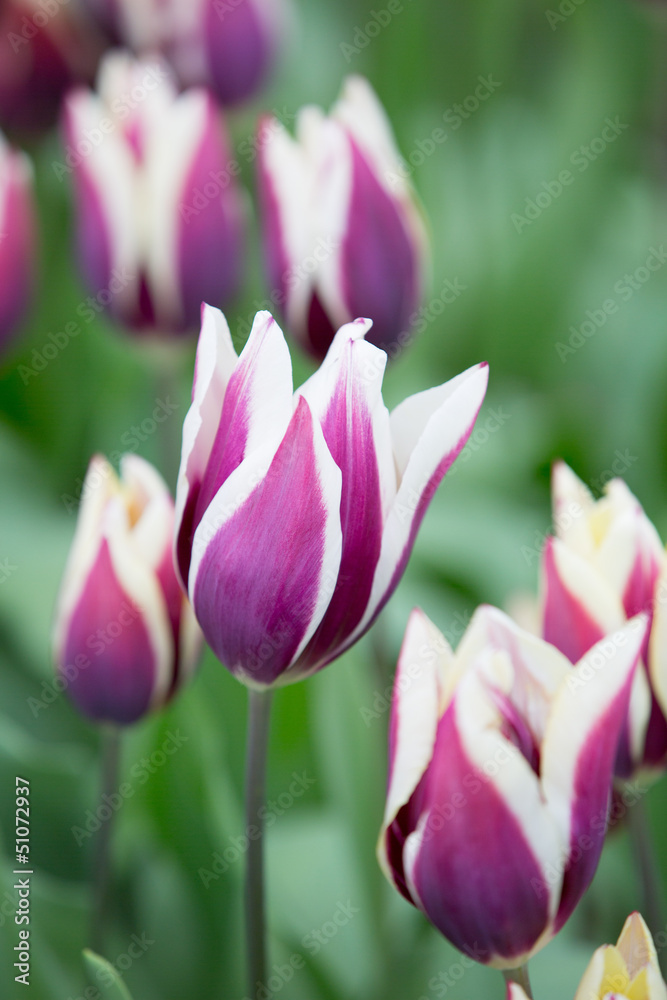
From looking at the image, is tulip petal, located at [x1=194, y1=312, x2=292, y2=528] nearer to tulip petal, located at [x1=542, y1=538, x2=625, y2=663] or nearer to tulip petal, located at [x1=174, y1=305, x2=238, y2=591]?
tulip petal, located at [x1=174, y1=305, x2=238, y2=591]

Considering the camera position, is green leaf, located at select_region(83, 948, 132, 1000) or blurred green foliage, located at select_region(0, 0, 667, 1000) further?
blurred green foliage, located at select_region(0, 0, 667, 1000)

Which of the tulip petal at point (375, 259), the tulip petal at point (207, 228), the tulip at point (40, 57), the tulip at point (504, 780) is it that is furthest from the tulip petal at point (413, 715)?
the tulip at point (40, 57)

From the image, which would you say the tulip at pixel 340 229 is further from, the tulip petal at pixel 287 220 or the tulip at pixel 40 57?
the tulip at pixel 40 57

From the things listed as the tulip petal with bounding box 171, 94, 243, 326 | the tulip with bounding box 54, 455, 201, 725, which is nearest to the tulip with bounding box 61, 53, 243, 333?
the tulip petal with bounding box 171, 94, 243, 326

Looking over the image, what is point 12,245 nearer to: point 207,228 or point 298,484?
point 207,228

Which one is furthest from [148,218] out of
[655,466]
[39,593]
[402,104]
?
[402,104]

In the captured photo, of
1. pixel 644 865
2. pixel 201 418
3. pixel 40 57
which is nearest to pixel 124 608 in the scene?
pixel 201 418
